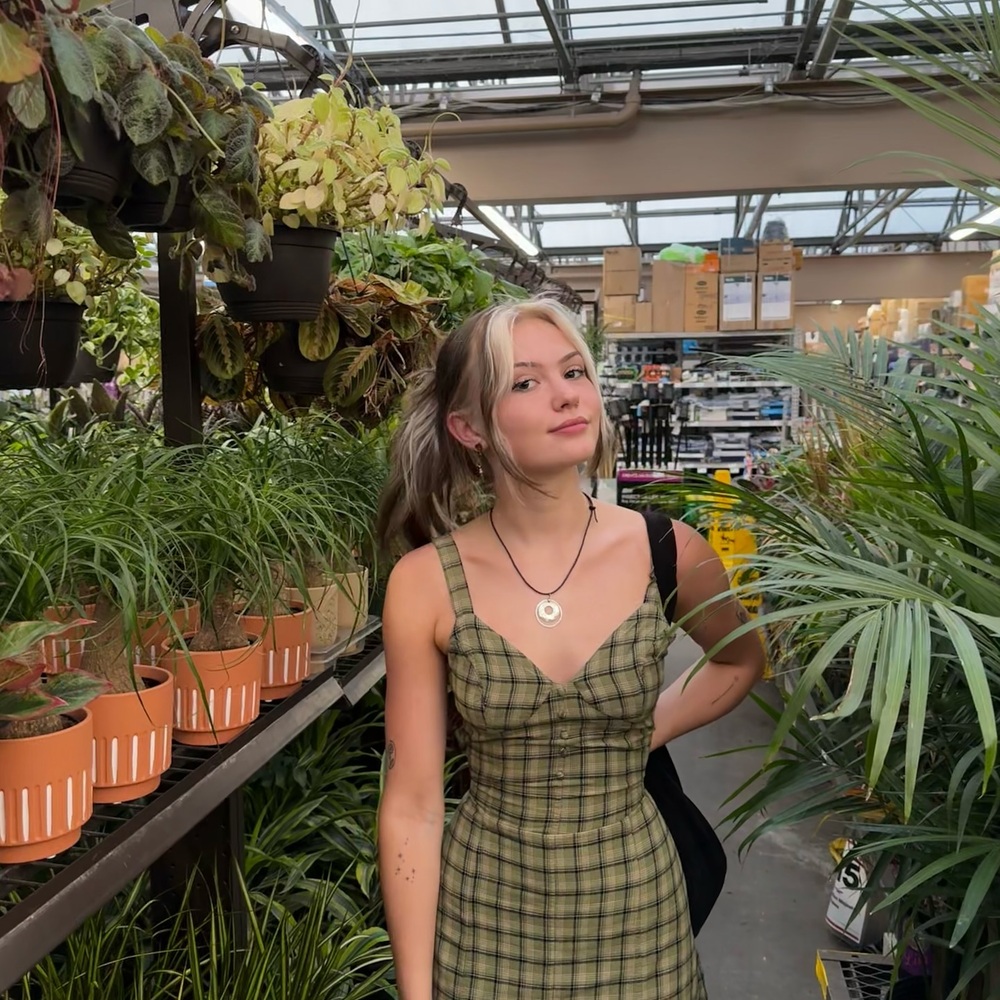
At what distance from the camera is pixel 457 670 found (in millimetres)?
1241

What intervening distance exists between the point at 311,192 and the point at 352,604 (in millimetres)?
656

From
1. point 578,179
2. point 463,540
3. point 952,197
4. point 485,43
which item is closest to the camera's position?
point 463,540

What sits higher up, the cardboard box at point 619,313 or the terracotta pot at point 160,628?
the cardboard box at point 619,313

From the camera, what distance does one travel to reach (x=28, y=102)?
2.16ft

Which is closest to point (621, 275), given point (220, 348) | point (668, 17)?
point (668, 17)

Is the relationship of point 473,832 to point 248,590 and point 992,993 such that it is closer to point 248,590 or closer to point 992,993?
point 248,590

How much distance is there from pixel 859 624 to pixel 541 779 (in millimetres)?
589

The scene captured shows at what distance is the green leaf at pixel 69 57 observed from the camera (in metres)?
0.69

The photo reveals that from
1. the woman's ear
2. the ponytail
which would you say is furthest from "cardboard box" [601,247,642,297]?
the woman's ear

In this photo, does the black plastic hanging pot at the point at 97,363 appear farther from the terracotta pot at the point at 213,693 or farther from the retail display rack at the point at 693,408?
the retail display rack at the point at 693,408

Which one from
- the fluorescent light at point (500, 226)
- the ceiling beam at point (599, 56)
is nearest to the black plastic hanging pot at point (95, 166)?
the ceiling beam at point (599, 56)

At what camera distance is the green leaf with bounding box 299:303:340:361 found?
1.79m

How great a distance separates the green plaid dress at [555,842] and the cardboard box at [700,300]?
636 cm

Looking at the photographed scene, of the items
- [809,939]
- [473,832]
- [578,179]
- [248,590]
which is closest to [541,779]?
[473,832]
